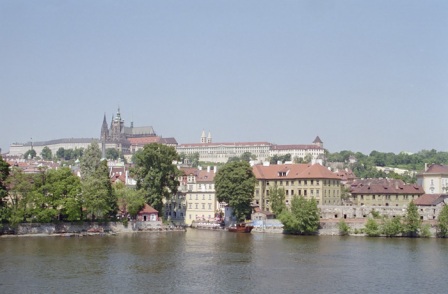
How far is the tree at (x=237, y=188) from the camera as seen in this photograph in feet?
295

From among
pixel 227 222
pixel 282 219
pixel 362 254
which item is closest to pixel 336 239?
pixel 282 219

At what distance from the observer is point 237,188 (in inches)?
3531

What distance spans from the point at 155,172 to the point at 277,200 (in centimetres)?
1578

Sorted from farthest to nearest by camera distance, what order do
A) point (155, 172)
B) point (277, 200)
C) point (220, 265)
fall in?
point (277, 200) < point (155, 172) < point (220, 265)

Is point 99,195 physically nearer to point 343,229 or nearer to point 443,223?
point 343,229

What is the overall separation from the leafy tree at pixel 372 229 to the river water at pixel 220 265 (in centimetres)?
669

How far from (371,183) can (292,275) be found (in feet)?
184

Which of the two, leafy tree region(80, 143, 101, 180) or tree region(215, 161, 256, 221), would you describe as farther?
leafy tree region(80, 143, 101, 180)

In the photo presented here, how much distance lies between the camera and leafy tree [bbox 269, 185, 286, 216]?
91000 mm

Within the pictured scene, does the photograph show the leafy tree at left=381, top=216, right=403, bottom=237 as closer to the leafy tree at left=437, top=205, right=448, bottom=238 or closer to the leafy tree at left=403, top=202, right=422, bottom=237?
the leafy tree at left=403, top=202, right=422, bottom=237

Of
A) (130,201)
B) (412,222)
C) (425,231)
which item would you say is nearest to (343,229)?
(412,222)

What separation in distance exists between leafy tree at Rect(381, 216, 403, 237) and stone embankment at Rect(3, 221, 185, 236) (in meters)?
25.5

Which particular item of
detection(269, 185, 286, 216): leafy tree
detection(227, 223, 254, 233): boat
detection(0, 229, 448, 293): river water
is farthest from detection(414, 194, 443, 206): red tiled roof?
detection(227, 223, 254, 233): boat

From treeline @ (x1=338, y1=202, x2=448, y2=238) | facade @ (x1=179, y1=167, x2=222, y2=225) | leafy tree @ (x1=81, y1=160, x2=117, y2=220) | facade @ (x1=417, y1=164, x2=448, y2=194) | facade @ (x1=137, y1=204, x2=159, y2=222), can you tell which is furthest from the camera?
facade @ (x1=417, y1=164, x2=448, y2=194)
